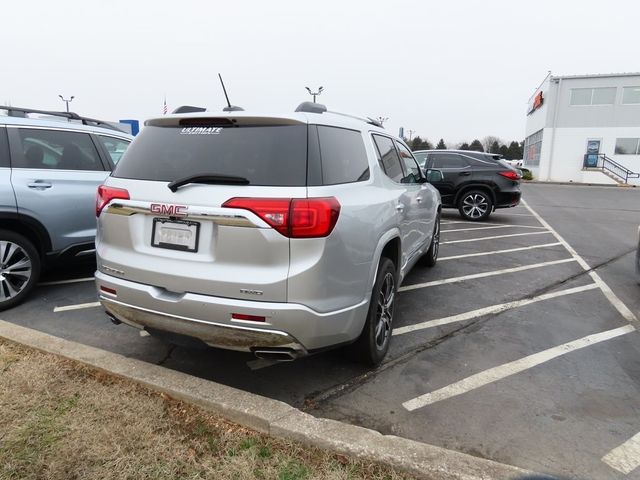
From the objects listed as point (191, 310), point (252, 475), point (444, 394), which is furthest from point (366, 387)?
point (191, 310)

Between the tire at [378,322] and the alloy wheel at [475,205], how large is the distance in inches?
328

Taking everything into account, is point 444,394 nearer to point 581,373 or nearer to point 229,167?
point 581,373

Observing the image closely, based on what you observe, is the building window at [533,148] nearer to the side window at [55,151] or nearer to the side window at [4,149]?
the side window at [55,151]

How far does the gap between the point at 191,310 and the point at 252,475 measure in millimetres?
921

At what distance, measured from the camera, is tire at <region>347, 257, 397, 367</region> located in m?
3.09

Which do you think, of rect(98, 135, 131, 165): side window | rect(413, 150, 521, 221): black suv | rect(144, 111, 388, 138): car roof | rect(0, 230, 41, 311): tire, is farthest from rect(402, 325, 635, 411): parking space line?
rect(413, 150, 521, 221): black suv

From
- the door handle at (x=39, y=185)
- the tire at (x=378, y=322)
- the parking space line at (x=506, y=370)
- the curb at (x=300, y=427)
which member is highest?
the door handle at (x=39, y=185)

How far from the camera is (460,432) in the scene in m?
2.66

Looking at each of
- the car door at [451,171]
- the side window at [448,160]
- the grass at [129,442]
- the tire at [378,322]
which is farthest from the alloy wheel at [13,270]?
the side window at [448,160]

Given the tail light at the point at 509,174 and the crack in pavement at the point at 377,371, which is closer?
the crack in pavement at the point at 377,371

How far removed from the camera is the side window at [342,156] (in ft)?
8.80

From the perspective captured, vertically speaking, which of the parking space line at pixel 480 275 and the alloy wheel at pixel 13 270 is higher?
the alloy wheel at pixel 13 270

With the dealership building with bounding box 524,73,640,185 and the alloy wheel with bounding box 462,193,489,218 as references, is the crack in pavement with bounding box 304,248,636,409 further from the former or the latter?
the dealership building with bounding box 524,73,640,185

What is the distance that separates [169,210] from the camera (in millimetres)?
2590
